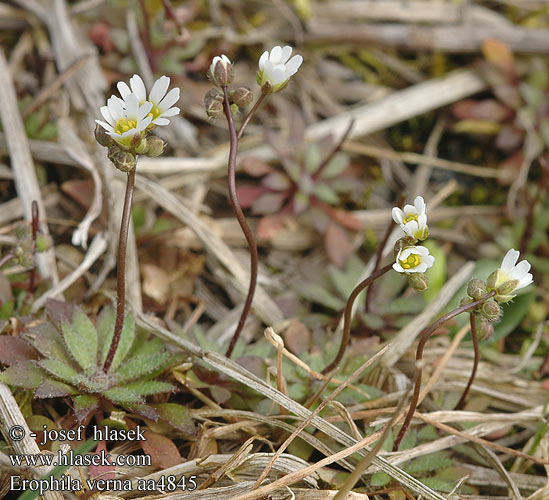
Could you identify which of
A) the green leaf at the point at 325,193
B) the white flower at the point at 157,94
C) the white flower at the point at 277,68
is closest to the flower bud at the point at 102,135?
the white flower at the point at 157,94

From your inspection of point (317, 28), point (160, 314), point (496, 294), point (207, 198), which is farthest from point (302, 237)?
point (496, 294)

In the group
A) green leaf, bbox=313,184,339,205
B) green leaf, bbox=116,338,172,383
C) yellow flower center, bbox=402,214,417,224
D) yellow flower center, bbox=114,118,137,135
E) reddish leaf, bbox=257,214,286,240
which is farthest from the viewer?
green leaf, bbox=313,184,339,205

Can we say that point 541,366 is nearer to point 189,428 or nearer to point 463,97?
point 189,428

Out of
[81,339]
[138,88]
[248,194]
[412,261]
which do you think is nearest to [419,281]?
[412,261]

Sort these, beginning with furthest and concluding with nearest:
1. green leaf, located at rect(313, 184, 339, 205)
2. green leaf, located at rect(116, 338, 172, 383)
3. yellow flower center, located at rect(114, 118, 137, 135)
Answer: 1. green leaf, located at rect(313, 184, 339, 205)
2. green leaf, located at rect(116, 338, 172, 383)
3. yellow flower center, located at rect(114, 118, 137, 135)

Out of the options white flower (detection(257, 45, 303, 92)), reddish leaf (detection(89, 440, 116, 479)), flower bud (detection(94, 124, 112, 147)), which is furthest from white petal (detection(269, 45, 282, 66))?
reddish leaf (detection(89, 440, 116, 479))

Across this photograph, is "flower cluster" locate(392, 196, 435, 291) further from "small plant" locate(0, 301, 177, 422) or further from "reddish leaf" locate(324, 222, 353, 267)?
"reddish leaf" locate(324, 222, 353, 267)

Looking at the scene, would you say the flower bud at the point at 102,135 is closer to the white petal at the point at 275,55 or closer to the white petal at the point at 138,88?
the white petal at the point at 138,88

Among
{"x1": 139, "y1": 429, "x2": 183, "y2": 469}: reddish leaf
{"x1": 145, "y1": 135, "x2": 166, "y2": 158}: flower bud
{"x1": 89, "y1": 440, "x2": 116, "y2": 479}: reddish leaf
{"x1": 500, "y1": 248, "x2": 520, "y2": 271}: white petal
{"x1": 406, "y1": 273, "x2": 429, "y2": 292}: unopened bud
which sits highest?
{"x1": 145, "y1": 135, "x2": 166, "y2": 158}: flower bud
